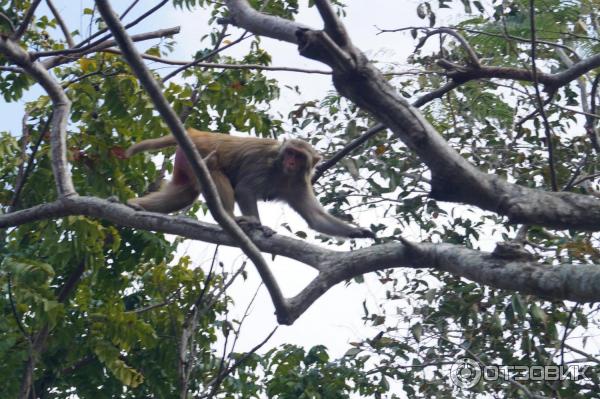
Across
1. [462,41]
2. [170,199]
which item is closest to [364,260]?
[462,41]

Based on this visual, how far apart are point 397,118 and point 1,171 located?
Answer: 6.49m

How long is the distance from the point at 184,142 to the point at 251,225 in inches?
85.9

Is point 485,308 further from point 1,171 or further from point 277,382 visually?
point 1,171

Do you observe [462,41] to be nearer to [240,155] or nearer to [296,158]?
[296,158]

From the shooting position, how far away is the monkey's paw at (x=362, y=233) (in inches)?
277

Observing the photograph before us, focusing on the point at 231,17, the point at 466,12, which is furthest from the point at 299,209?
the point at 231,17

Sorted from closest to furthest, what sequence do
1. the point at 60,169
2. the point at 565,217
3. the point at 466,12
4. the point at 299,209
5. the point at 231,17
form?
the point at 565,217
the point at 231,17
the point at 60,169
the point at 466,12
the point at 299,209

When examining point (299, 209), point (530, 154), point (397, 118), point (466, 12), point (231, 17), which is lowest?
point (397, 118)

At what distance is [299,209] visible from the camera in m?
8.15

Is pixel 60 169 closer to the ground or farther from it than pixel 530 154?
closer to the ground

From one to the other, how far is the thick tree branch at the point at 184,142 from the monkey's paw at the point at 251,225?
47.0 inches

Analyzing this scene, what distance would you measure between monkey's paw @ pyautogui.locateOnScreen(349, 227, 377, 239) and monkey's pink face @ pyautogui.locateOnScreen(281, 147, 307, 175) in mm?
898

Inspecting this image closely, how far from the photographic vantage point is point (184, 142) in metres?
4.63

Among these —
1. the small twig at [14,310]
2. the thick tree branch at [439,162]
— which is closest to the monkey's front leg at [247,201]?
the small twig at [14,310]
